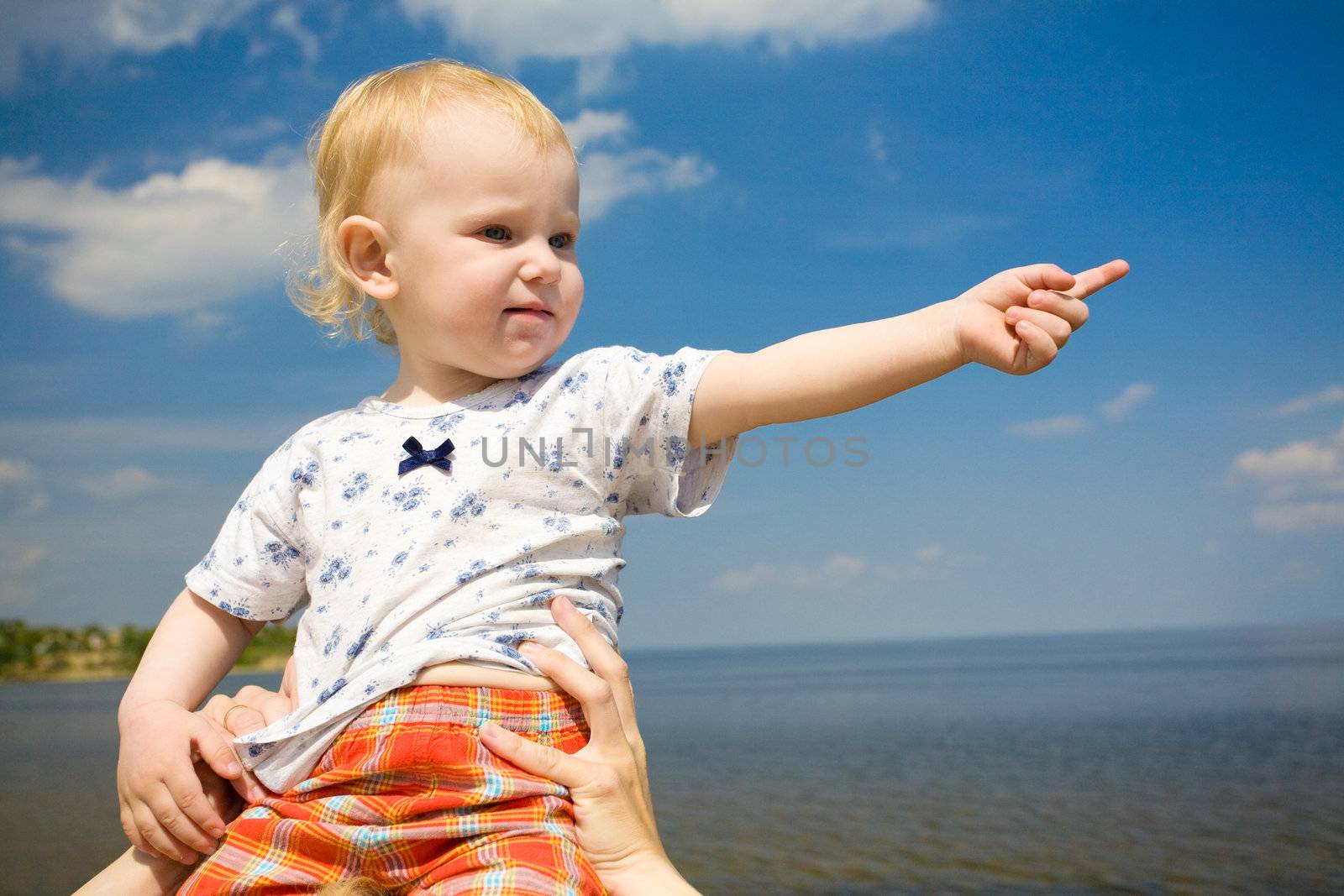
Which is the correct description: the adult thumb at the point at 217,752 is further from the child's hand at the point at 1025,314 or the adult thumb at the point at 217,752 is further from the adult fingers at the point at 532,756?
the child's hand at the point at 1025,314

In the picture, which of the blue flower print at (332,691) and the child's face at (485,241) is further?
the child's face at (485,241)

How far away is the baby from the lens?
1707mm

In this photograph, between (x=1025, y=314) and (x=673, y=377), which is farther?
(x=673, y=377)

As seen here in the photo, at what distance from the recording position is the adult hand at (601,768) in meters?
1.75

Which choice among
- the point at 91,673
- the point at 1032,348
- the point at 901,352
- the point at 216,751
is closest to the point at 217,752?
the point at 216,751

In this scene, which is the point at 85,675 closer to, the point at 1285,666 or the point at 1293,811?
the point at 1285,666

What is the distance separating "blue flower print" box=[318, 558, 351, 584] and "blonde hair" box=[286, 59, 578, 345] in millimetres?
613

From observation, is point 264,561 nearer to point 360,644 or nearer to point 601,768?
point 360,644

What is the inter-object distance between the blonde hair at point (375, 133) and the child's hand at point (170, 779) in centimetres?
95

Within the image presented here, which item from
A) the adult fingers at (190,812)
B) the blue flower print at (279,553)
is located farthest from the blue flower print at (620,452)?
the adult fingers at (190,812)

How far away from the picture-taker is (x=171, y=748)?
1922mm

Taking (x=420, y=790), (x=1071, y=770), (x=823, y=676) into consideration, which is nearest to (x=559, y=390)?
(x=420, y=790)

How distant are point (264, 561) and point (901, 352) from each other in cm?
135

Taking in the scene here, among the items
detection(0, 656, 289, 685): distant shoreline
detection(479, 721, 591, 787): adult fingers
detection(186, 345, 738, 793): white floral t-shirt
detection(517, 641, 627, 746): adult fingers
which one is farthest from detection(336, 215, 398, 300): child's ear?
detection(0, 656, 289, 685): distant shoreline
